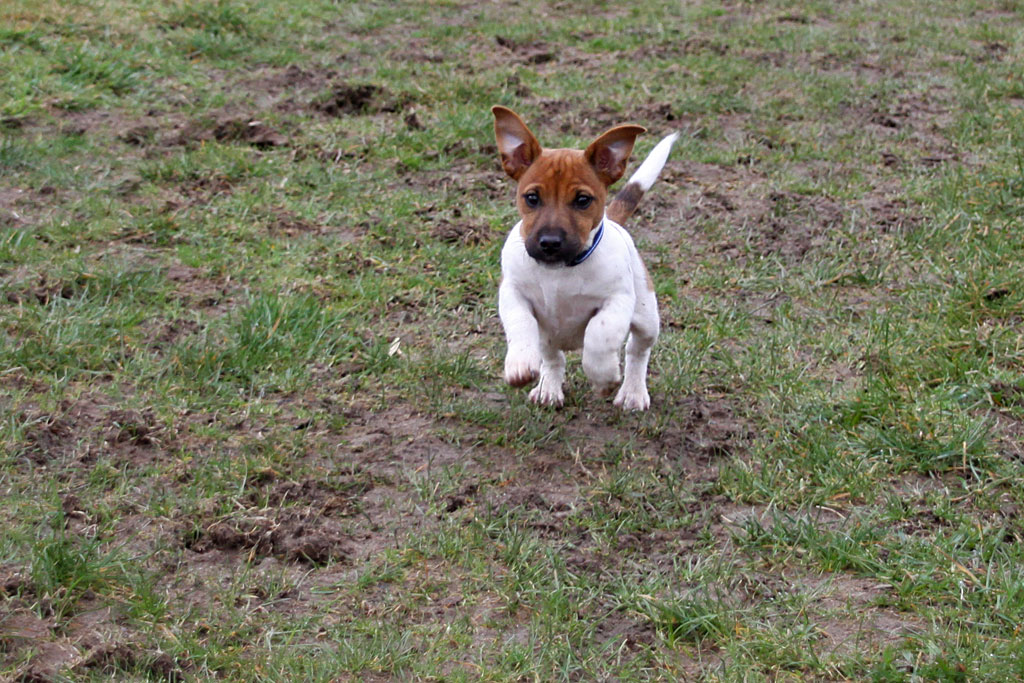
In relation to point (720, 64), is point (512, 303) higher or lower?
higher

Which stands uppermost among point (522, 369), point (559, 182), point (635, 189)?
point (559, 182)

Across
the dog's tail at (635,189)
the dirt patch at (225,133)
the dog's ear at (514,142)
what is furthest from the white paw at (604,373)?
the dirt patch at (225,133)

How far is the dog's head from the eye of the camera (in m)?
4.82

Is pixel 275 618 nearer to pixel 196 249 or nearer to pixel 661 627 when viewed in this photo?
pixel 661 627

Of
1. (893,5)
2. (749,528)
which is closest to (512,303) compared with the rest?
(749,528)

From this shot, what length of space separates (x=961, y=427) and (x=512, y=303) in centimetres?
200

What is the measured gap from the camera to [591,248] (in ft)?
16.4

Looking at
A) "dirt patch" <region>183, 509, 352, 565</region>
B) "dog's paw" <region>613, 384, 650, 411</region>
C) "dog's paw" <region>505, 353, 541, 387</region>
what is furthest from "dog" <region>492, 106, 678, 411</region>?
"dirt patch" <region>183, 509, 352, 565</region>

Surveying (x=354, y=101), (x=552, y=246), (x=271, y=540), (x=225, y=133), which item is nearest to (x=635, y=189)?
(x=552, y=246)

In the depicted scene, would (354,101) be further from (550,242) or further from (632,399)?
(550,242)

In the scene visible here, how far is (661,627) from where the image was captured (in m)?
3.96

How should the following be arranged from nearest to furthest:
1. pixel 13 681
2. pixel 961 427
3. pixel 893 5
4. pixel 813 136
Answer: pixel 13 681 → pixel 961 427 → pixel 813 136 → pixel 893 5

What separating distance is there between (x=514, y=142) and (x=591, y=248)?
0.61 metres

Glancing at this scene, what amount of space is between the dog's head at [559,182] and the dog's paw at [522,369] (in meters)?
0.42
